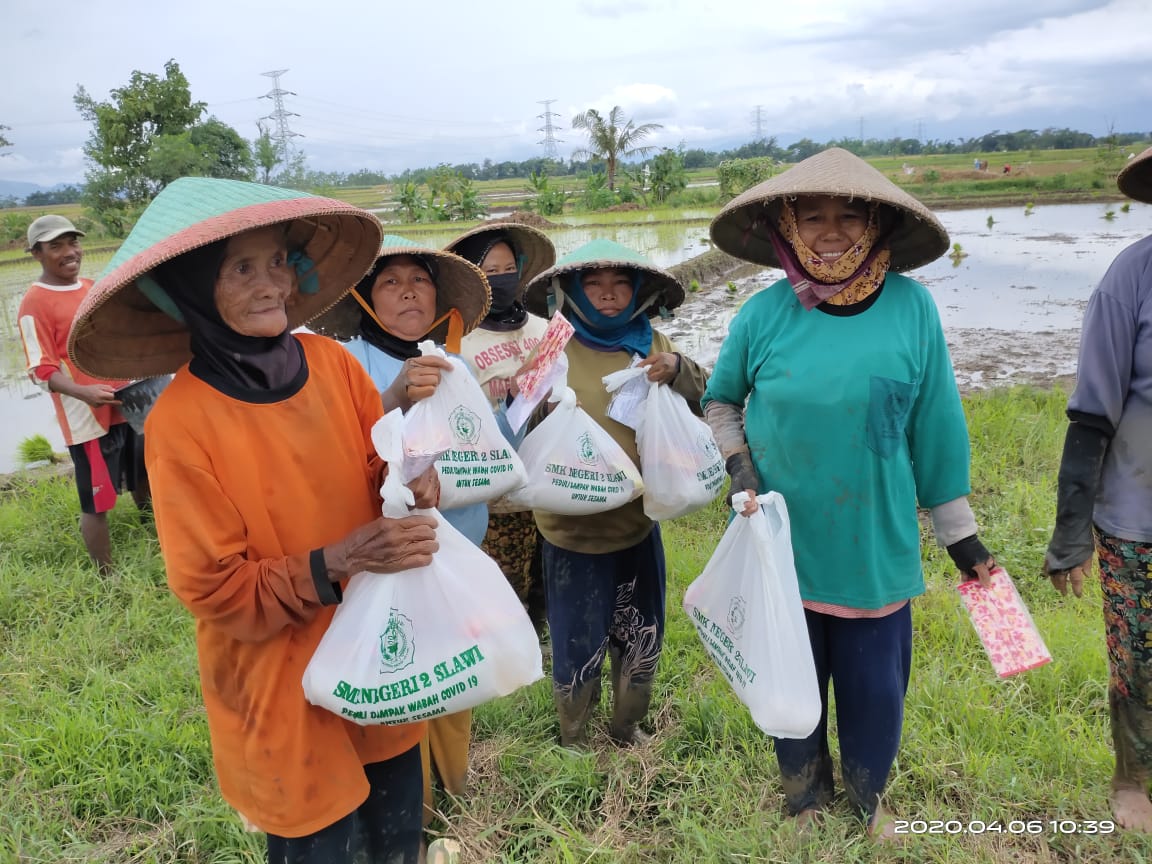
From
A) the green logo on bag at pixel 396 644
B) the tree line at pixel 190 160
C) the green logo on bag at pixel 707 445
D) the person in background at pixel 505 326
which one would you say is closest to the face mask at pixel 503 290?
the person in background at pixel 505 326

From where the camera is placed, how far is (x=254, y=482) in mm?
1320

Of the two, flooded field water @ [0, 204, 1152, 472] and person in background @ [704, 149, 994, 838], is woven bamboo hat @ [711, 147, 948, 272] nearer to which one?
person in background @ [704, 149, 994, 838]

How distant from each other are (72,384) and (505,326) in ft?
7.55

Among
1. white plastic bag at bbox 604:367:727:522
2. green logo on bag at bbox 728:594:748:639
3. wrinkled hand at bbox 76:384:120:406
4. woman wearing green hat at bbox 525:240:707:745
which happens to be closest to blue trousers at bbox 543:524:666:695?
woman wearing green hat at bbox 525:240:707:745

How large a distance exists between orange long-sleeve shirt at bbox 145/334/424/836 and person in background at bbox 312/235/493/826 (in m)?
0.60

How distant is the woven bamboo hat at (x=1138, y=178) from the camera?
1815mm

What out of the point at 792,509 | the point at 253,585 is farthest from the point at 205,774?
the point at 792,509

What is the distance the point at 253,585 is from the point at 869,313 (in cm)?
140

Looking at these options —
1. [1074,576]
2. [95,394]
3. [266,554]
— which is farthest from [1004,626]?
[95,394]

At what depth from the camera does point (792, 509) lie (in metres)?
1.83

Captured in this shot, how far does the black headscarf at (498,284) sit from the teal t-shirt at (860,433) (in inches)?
46.9

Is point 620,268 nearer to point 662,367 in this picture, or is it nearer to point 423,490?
point 662,367

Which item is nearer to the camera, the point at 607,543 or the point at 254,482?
the point at 254,482

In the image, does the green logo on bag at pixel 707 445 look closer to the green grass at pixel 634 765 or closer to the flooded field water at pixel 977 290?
the green grass at pixel 634 765
